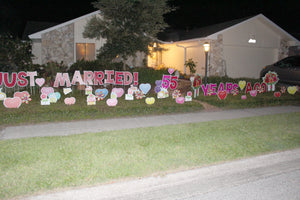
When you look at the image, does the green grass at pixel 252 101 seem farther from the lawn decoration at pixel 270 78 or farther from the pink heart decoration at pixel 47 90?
the pink heart decoration at pixel 47 90

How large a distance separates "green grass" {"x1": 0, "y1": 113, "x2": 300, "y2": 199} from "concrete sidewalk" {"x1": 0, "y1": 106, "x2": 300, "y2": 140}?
1.72 feet

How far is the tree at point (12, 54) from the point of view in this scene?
12117 millimetres

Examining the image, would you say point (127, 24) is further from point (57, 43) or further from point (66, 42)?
point (57, 43)

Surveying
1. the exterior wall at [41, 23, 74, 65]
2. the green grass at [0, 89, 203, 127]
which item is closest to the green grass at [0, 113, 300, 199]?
the green grass at [0, 89, 203, 127]

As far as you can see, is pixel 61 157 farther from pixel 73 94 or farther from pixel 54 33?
pixel 54 33

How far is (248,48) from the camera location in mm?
18875

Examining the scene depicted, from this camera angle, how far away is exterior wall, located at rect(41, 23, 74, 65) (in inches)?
646

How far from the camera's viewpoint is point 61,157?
16.4 feet

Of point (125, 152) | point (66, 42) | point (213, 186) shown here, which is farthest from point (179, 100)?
point (66, 42)

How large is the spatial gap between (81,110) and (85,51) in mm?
9844

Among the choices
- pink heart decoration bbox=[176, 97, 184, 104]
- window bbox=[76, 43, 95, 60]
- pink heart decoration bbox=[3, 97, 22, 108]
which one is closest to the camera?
pink heart decoration bbox=[3, 97, 22, 108]

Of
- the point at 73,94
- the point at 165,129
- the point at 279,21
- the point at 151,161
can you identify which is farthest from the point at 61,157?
the point at 279,21

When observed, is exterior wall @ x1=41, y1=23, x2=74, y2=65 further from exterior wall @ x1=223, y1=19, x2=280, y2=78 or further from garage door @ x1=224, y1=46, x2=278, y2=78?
garage door @ x1=224, y1=46, x2=278, y2=78

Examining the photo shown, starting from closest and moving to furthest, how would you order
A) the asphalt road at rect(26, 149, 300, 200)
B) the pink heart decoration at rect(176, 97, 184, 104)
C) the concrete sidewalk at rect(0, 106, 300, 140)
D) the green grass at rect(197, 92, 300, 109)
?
the asphalt road at rect(26, 149, 300, 200), the concrete sidewalk at rect(0, 106, 300, 140), the pink heart decoration at rect(176, 97, 184, 104), the green grass at rect(197, 92, 300, 109)
